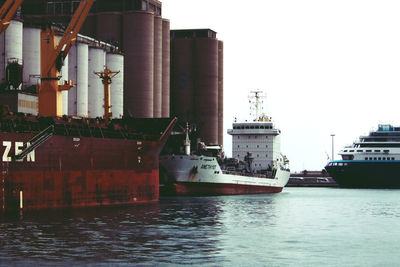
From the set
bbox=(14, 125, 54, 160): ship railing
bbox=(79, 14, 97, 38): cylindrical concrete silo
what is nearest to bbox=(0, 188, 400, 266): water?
bbox=(14, 125, 54, 160): ship railing

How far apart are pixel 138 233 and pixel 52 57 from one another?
2347 cm

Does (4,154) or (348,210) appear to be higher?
(4,154)

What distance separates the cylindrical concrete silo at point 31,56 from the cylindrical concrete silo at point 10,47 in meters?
2.04

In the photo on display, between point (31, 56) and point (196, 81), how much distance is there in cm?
5460

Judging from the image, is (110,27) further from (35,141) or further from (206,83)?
(35,141)

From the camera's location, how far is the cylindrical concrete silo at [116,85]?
284 feet

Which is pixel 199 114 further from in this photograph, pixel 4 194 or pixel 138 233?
pixel 138 233

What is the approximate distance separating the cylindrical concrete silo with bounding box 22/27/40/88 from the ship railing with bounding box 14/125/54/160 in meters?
23.8

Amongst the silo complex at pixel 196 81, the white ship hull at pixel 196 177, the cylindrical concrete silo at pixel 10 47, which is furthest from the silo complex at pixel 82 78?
the silo complex at pixel 196 81

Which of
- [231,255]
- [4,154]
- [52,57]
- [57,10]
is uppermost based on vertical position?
[57,10]

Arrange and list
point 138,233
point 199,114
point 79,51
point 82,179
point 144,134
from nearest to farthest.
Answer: point 138,233 → point 82,179 → point 144,134 → point 79,51 → point 199,114

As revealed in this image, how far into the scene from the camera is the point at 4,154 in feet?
130

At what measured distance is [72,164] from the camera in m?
44.8

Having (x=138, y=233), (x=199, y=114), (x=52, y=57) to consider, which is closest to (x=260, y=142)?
(x=199, y=114)
